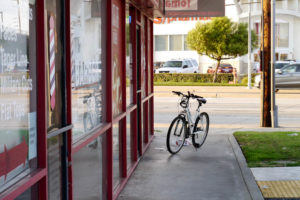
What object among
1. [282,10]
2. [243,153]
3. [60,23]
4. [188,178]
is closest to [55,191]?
[60,23]

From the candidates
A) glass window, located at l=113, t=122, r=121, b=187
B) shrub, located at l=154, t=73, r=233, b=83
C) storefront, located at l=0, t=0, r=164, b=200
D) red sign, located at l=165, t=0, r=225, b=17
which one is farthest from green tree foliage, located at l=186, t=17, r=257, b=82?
storefront, located at l=0, t=0, r=164, b=200

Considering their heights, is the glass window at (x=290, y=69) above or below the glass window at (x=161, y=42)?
below

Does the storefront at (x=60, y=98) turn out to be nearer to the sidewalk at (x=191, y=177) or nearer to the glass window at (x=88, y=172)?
the glass window at (x=88, y=172)

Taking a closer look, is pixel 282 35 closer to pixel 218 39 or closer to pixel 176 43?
pixel 176 43

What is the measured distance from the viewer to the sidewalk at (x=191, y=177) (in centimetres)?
675

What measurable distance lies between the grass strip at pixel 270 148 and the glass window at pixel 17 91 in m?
5.81

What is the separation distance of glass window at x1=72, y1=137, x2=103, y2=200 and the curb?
212cm

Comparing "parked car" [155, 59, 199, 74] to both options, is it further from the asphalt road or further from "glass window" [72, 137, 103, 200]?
"glass window" [72, 137, 103, 200]

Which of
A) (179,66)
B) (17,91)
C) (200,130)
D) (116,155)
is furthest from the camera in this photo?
(179,66)

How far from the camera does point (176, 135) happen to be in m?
9.71

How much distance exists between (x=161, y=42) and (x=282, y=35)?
13912mm

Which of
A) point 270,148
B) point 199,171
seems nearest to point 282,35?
point 270,148

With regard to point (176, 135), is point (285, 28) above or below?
above

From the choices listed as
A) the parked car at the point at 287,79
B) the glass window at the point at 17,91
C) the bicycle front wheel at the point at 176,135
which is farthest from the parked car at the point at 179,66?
the glass window at the point at 17,91
